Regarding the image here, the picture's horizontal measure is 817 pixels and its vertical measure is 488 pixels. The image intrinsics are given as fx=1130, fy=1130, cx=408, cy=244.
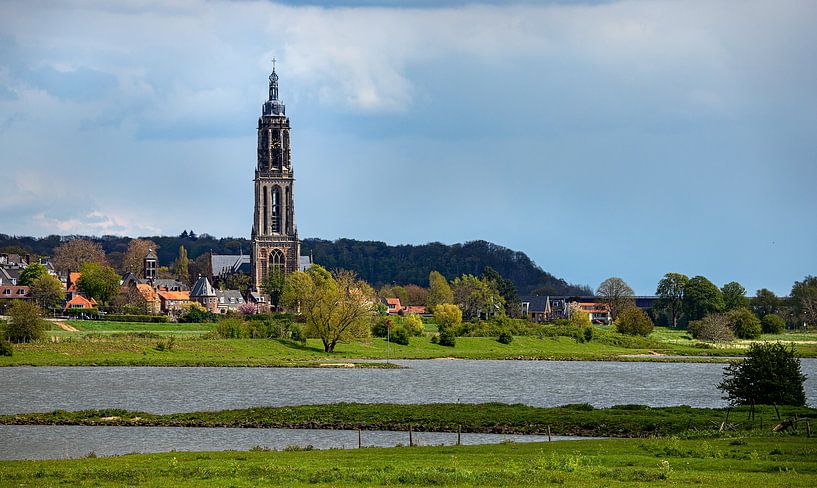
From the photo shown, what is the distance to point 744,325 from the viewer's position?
148 m

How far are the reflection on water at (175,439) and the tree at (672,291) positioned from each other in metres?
137

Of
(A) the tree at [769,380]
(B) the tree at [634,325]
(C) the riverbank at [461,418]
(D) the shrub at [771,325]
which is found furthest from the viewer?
(D) the shrub at [771,325]

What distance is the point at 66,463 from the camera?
3322cm

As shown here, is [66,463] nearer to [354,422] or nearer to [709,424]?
[354,422]

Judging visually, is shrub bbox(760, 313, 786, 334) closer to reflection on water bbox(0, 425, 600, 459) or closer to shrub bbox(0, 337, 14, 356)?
shrub bbox(0, 337, 14, 356)

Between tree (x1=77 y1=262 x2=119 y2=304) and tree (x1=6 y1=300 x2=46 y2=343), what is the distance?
191 feet

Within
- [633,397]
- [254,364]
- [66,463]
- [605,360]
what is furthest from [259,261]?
[66,463]

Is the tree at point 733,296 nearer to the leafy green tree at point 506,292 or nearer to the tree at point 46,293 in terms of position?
the leafy green tree at point 506,292

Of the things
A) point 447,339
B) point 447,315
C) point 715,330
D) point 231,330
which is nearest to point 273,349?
point 231,330

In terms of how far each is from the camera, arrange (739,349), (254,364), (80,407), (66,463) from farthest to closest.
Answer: (739,349), (254,364), (80,407), (66,463)

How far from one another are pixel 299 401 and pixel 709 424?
77.0ft

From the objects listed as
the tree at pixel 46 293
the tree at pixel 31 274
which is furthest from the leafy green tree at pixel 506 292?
the tree at pixel 46 293

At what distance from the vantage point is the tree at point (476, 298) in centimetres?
17188

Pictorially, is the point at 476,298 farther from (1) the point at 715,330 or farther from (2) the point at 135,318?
(2) the point at 135,318
